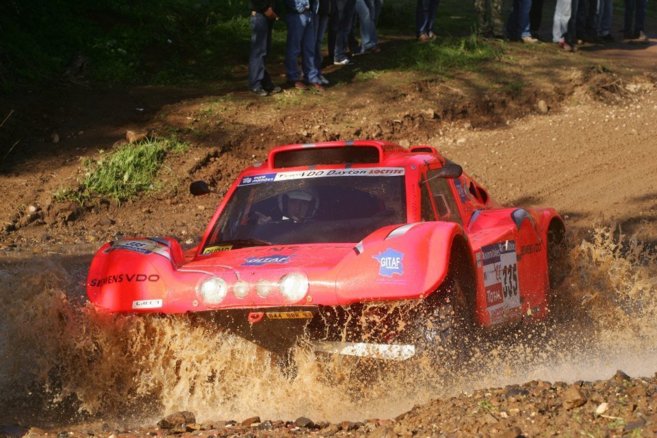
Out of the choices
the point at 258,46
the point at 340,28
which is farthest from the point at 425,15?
the point at 258,46

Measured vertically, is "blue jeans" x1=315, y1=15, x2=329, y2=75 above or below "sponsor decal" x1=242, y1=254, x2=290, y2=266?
above

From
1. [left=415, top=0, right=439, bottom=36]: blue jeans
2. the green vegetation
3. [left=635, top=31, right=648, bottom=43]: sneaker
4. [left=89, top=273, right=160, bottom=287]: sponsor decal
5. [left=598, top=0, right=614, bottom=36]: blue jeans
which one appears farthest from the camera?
[left=635, top=31, right=648, bottom=43]: sneaker

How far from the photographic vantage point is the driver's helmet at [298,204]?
8305 millimetres

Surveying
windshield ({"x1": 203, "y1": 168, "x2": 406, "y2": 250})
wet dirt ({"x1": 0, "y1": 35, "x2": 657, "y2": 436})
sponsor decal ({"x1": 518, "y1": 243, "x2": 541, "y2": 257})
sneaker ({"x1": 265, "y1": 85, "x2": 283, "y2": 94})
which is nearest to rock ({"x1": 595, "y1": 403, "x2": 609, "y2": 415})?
wet dirt ({"x1": 0, "y1": 35, "x2": 657, "y2": 436})

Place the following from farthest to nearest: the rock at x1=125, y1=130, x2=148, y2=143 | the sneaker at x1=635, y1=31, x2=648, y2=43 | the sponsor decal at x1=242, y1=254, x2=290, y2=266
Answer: the sneaker at x1=635, y1=31, x2=648, y2=43, the rock at x1=125, y1=130, x2=148, y2=143, the sponsor decal at x1=242, y1=254, x2=290, y2=266

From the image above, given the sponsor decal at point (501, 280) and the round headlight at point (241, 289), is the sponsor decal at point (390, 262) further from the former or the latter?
the sponsor decal at point (501, 280)

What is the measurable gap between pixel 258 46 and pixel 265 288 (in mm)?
9215

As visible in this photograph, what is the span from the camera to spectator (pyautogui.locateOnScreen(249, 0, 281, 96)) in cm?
1550

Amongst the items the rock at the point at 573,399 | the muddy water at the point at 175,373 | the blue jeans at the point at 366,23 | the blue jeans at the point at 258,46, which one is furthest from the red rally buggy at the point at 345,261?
the blue jeans at the point at 366,23

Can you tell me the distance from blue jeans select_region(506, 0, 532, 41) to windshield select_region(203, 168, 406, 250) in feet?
41.4

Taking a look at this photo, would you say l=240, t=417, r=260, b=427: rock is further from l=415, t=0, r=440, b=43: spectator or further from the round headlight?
l=415, t=0, r=440, b=43: spectator

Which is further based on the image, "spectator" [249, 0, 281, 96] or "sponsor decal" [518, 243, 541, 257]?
"spectator" [249, 0, 281, 96]

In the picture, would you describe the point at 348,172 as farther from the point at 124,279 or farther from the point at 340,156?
the point at 124,279

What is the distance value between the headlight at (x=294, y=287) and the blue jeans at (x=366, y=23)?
12.3 metres
